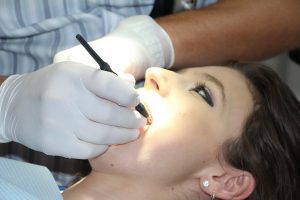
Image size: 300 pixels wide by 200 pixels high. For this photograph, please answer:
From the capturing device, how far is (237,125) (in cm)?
133

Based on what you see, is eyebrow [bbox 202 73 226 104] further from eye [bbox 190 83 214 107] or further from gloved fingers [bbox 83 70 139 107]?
gloved fingers [bbox 83 70 139 107]

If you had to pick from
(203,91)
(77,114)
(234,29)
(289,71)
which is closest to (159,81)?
(203,91)

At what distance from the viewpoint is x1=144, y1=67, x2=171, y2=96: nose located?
129 cm

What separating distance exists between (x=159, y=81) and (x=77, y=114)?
25 cm

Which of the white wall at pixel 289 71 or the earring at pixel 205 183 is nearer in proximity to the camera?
the earring at pixel 205 183

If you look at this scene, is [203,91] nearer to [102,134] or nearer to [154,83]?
[154,83]

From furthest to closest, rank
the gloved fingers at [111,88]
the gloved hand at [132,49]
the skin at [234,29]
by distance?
the skin at [234,29] → the gloved hand at [132,49] → the gloved fingers at [111,88]

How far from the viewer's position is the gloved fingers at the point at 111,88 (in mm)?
1148

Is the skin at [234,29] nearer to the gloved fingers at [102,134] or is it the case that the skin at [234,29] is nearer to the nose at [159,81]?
the nose at [159,81]

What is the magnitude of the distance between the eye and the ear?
19 cm

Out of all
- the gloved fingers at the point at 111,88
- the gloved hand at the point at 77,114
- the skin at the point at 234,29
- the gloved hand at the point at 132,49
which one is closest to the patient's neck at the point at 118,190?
the gloved hand at the point at 77,114

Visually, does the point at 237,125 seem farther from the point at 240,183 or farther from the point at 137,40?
the point at 137,40

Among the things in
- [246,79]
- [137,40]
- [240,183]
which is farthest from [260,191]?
[137,40]

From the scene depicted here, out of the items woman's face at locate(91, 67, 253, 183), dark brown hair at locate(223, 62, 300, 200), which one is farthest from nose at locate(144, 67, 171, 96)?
dark brown hair at locate(223, 62, 300, 200)
